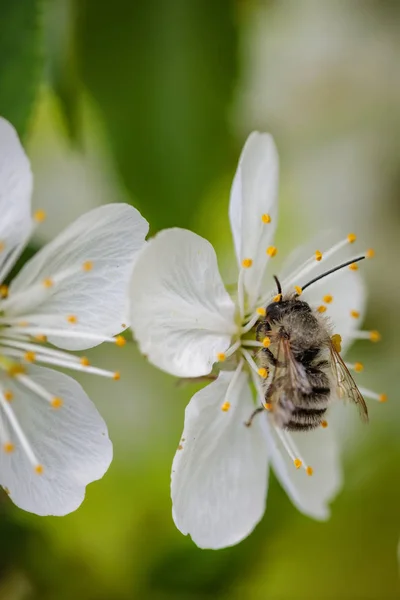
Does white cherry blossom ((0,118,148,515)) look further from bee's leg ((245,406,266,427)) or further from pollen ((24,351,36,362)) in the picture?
bee's leg ((245,406,266,427))

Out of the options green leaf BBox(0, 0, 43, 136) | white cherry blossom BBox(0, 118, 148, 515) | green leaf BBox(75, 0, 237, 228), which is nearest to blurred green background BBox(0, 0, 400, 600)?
green leaf BBox(75, 0, 237, 228)

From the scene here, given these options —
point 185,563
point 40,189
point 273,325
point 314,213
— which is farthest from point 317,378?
point 314,213

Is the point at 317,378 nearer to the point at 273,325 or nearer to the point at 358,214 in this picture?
the point at 273,325

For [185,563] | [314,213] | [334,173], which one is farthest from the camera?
[334,173]

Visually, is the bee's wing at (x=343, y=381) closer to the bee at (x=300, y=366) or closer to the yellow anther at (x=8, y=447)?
the bee at (x=300, y=366)

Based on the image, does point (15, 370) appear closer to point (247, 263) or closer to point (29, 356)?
point (29, 356)
